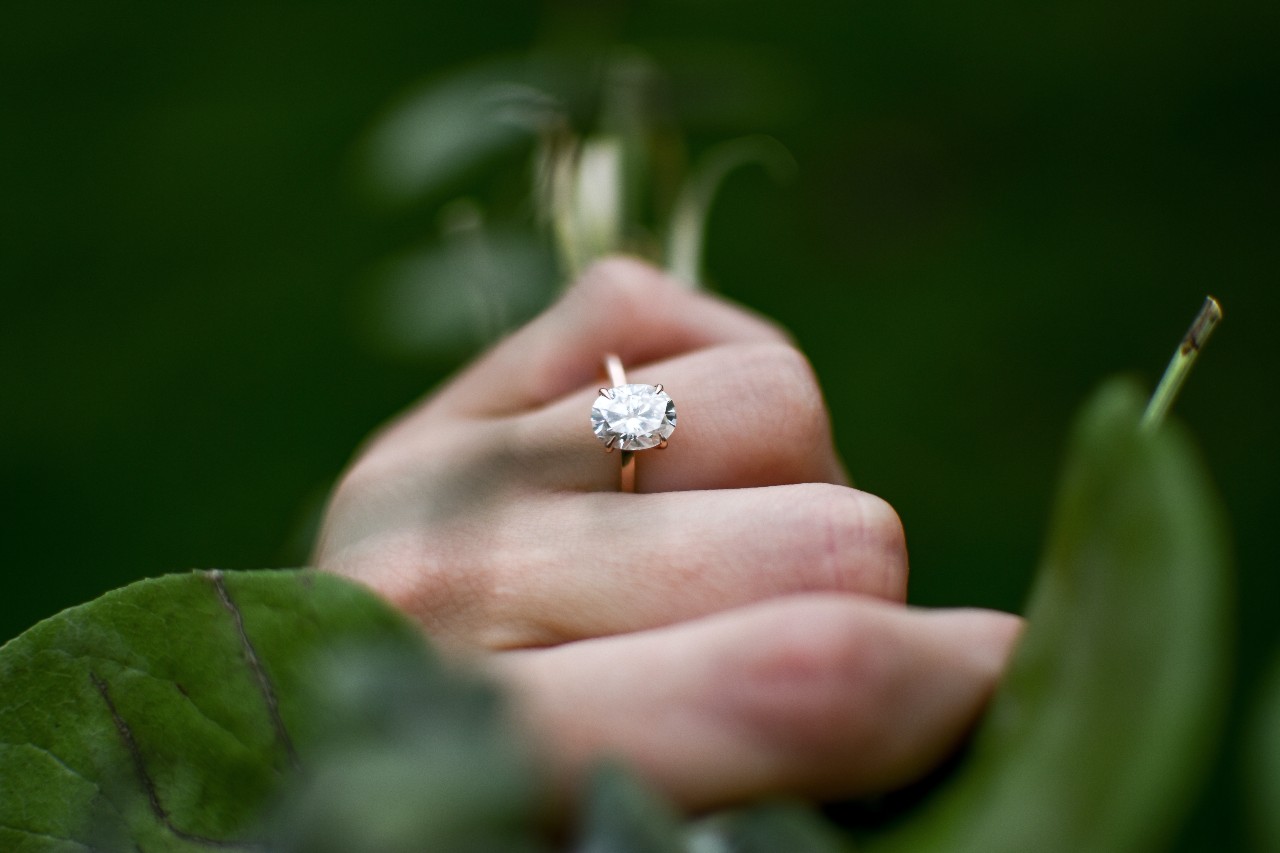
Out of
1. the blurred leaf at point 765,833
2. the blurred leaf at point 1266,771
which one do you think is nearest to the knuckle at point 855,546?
the blurred leaf at point 765,833

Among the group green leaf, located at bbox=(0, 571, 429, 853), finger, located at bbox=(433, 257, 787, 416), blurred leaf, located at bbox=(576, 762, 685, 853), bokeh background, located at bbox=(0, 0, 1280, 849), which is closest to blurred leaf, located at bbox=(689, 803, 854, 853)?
blurred leaf, located at bbox=(576, 762, 685, 853)

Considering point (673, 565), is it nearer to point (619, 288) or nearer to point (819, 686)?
point (819, 686)

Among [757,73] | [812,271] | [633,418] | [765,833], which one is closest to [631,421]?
[633,418]

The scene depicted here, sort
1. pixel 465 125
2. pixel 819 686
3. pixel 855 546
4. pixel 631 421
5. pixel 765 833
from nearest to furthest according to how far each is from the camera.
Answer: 1. pixel 765 833
2. pixel 819 686
3. pixel 855 546
4. pixel 631 421
5. pixel 465 125

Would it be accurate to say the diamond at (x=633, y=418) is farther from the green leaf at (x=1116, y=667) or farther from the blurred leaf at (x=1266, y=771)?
the blurred leaf at (x=1266, y=771)

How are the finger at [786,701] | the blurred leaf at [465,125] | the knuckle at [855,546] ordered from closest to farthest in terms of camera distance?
the finger at [786,701], the knuckle at [855,546], the blurred leaf at [465,125]

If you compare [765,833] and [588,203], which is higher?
[588,203]
